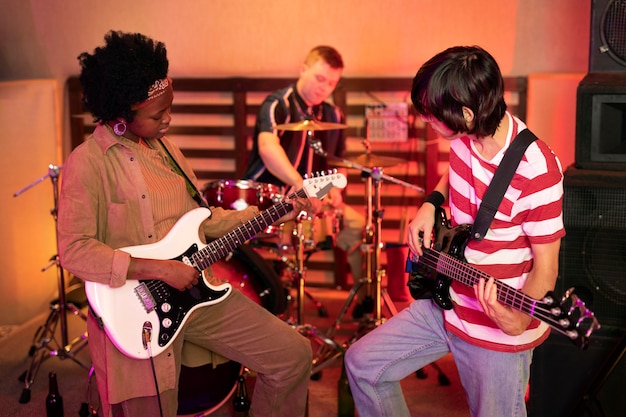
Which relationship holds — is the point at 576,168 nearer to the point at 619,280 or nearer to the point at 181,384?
the point at 619,280

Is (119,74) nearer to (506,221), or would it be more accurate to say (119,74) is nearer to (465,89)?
(465,89)

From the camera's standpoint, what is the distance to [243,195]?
184 inches

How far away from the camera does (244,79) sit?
6.66m

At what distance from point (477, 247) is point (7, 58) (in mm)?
5524

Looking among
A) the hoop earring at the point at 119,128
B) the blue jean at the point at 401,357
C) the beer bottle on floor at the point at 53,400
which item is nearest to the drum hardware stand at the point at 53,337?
the beer bottle on floor at the point at 53,400

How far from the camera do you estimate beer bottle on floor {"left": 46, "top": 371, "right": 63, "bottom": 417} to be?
169 inches

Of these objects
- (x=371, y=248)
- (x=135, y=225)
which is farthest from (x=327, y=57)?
(x=135, y=225)

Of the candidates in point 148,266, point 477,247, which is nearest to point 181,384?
point 148,266

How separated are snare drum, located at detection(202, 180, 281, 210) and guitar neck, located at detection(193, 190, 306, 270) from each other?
1013 mm

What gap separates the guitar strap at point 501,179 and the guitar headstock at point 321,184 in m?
0.98

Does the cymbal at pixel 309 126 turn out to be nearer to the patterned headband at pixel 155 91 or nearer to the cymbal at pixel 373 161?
the cymbal at pixel 373 161

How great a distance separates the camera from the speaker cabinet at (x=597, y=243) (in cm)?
359

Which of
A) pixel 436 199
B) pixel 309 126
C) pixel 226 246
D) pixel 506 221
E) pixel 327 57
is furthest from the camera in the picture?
pixel 327 57

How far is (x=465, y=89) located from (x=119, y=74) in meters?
1.44
